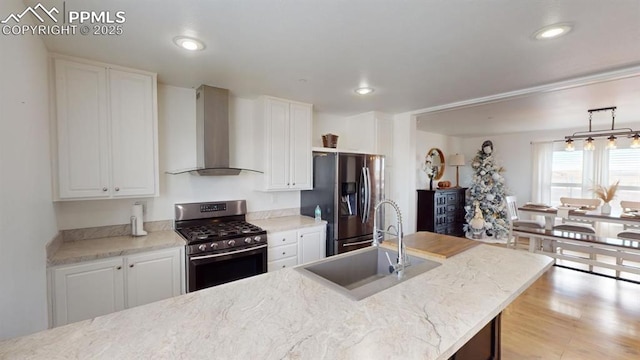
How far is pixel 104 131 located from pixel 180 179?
2.82ft

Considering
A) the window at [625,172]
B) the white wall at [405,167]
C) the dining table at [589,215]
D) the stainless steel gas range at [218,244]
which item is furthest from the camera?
the window at [625,172]

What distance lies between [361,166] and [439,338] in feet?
8.61

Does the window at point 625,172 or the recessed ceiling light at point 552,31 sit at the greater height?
the recessed ceiling light at point 552,31

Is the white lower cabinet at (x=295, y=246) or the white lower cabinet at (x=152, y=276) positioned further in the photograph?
the white lower cabinet at (x=295, y=246)

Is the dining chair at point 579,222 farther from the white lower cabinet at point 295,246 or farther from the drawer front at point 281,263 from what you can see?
the drawer front at point 281,263

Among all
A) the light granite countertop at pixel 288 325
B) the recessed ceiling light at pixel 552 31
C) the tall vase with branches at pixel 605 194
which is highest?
the recessed ceiling light at pixel 552 31

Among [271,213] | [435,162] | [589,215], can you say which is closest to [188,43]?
[271,213]

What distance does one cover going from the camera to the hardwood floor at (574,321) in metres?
2.20

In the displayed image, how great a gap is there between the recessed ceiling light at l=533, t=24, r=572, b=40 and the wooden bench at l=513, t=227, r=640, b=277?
3334 mm


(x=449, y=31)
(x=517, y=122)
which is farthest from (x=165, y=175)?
(x=517, y=122)

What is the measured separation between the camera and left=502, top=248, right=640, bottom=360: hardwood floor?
2.20 meters

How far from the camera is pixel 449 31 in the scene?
167 centimetres

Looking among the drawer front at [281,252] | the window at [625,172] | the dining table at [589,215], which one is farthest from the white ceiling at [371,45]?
the window at [625,172]

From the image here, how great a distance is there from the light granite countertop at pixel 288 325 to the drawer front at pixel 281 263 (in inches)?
58.0
